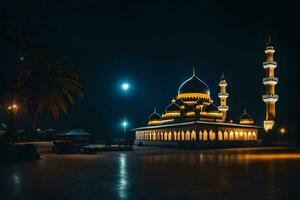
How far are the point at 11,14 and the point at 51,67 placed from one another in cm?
719

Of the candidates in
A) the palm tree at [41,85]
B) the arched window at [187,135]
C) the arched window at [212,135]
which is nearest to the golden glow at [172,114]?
the arched window at [187,135]

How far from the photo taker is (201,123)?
59312 millimetres

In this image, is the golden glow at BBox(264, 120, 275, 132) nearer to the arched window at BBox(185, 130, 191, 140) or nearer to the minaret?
the minaret

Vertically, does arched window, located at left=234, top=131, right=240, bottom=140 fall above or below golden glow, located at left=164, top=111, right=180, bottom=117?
below

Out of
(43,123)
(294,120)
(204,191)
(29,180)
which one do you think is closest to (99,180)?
(29,180)

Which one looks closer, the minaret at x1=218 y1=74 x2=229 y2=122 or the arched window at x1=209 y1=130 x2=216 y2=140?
the arched window at x1=209 y1=130 x2=216 y2=140

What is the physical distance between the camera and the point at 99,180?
14.2 metres

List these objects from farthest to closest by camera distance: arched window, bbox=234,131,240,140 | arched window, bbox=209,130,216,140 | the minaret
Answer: the minaret < arched window, bbox=234,131,240,140 < arched window, bbox=209,130,216,140

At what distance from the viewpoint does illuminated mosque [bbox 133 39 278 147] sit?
201 ft

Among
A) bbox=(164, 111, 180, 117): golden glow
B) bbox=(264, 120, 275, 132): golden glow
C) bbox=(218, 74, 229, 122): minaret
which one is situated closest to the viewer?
bbox=(264, 120, 275, 132): golden glow

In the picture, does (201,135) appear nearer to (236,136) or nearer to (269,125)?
(236,136)

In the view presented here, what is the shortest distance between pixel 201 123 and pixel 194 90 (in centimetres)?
1518

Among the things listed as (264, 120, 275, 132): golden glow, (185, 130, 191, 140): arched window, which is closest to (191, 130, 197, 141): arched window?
(185, 130, 191, 140): arched window

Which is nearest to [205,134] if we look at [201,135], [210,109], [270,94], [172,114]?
[201,135]
